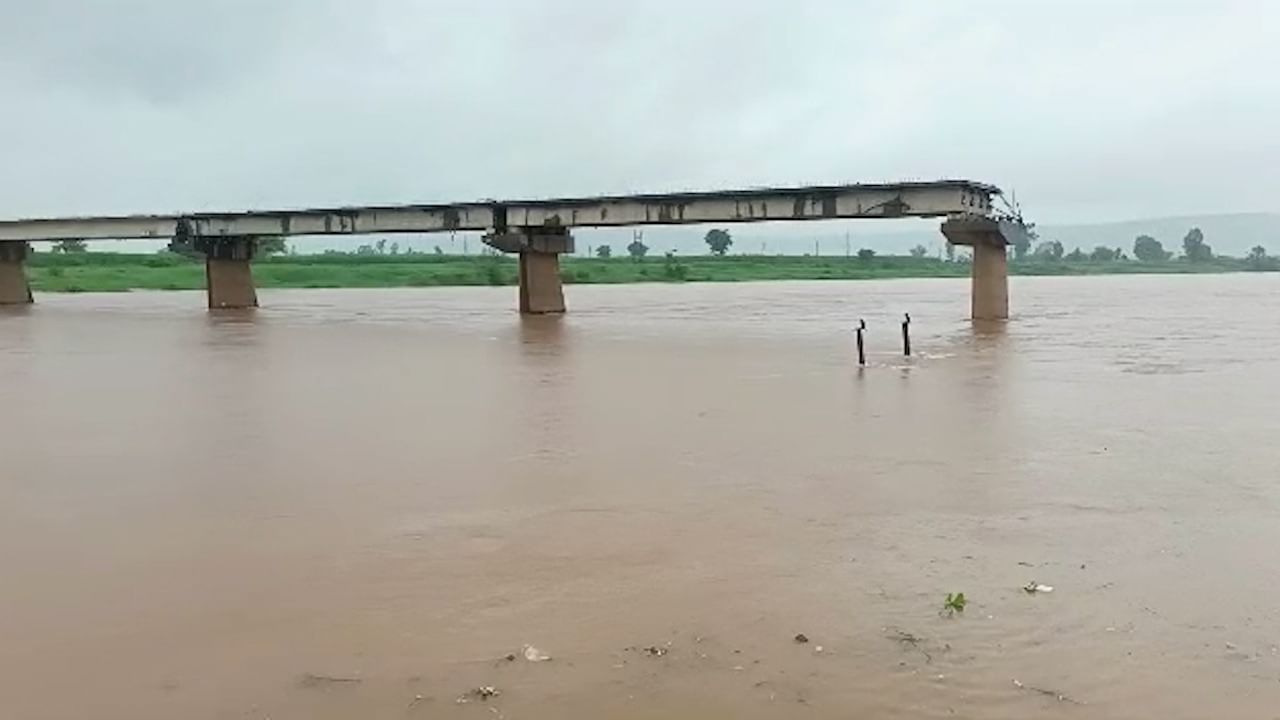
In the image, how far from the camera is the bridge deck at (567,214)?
1807 inches

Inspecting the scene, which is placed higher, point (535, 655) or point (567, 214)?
point (567, 214)

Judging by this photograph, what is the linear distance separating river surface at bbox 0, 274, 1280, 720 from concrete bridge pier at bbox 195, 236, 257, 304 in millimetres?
46261

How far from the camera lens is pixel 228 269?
228 feet

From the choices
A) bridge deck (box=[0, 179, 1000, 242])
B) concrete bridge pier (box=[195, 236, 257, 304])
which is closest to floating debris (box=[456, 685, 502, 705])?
bridge deck (box=[0, 179, 1000, 242])

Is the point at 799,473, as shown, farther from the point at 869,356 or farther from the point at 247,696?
the point at 869,356

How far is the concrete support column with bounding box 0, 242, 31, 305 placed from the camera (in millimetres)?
75250

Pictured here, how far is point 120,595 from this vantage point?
877 centimetres

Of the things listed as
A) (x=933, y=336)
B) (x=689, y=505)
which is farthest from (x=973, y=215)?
(x=689, y=505)

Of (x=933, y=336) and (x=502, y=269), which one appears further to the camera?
(x=502, y=269)

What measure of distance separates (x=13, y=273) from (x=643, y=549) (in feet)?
255

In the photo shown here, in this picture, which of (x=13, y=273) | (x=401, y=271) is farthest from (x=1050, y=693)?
(x=401, y=271)

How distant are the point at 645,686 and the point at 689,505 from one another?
17.3 feet

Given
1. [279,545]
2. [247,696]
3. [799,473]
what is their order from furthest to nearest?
[799,473] < [279,545] < [247,696]

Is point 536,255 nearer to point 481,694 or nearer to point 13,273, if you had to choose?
point 13,273
